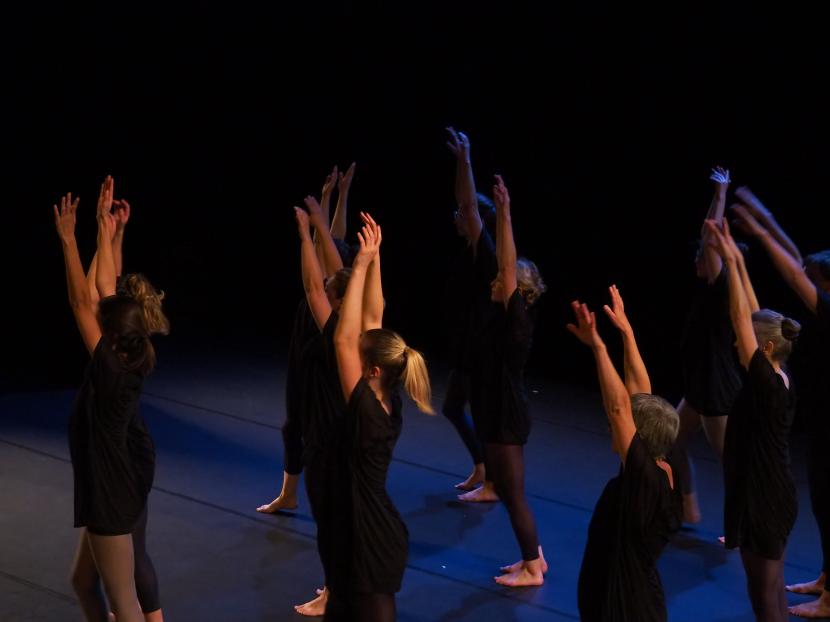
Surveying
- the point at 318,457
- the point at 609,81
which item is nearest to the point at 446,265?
the point at 609,81

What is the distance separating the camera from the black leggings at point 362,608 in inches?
134

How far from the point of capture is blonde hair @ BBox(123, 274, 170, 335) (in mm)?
3916

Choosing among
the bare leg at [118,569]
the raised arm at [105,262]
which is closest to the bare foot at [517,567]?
the bare leg at [118,569]

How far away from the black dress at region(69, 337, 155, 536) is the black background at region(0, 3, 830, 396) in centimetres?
408

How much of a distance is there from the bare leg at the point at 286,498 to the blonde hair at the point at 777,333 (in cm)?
243

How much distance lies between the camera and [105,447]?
12.0 feet

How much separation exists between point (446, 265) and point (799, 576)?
190 inches

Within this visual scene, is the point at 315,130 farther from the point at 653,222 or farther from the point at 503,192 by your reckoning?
the point at 503,192

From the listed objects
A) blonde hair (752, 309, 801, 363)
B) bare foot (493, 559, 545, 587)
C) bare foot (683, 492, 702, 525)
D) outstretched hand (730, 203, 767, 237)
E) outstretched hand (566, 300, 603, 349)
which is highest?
outstretched hand (730, 203, 767, 237)

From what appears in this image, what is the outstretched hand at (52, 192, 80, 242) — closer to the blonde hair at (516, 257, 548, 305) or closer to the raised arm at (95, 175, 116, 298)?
the raised arm at (95, 175, 116, 298)

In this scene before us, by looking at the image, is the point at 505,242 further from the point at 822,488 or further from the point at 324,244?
the point at 822,488

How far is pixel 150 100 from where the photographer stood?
9086 mm

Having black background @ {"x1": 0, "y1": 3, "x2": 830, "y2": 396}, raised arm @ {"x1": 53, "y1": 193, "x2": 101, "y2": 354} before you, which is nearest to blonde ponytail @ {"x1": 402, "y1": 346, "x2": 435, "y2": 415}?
raised arm @ {"x1": 53, "y1": 193, "x2": 101, "y2": 354}

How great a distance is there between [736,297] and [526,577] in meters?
1.68
